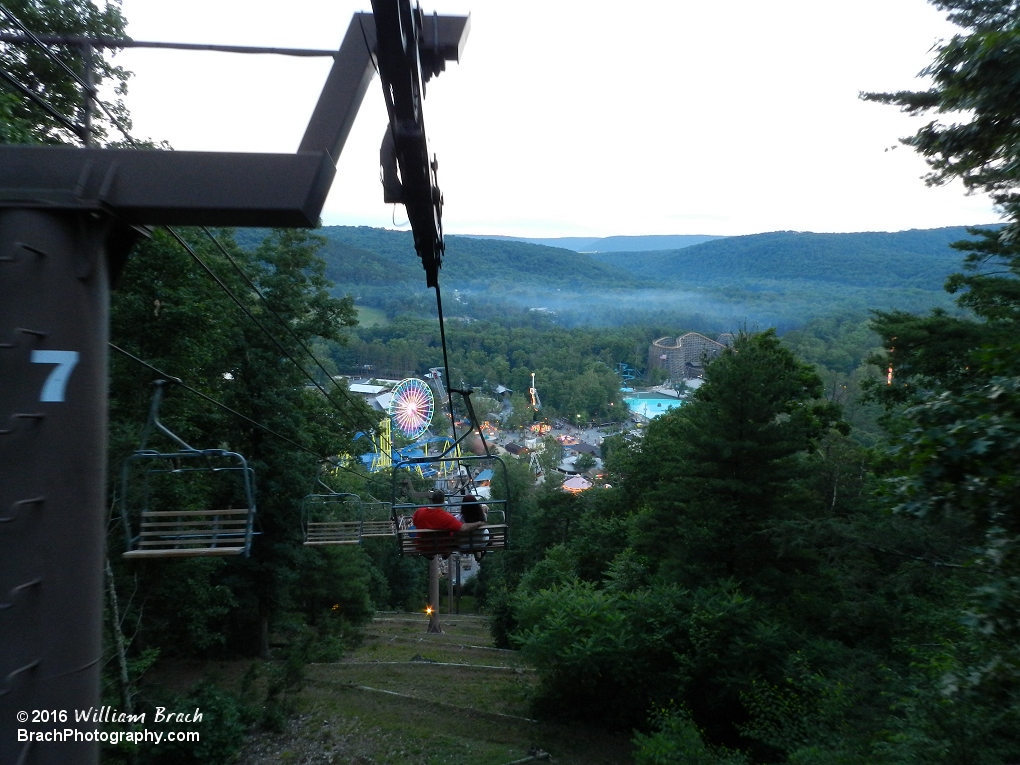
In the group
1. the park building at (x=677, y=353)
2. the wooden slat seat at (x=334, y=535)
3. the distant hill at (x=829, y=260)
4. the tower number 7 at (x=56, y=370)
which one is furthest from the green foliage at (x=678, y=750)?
the distant hill at (x=829, y=260)

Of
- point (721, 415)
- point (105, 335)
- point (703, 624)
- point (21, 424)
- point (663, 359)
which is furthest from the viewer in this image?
point (663, 359)

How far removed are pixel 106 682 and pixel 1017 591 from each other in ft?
35.2

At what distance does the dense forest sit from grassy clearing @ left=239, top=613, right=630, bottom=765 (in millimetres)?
676

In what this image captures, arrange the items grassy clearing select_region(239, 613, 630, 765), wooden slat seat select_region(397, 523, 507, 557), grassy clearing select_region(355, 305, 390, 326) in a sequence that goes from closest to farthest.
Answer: wooden slat seat select_region(397, 523, 507, 557)
grassy clearing select_region(239, 613, 630, 765)
grassy clearing select_region(355, 305, 390, 326)

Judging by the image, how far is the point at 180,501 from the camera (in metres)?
12.4

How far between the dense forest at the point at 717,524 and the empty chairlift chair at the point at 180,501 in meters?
0.25

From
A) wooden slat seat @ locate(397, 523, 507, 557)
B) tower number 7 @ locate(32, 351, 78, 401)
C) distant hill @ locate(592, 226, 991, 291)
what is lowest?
wooden slat seat @ locate(397, 523, 507, 557)

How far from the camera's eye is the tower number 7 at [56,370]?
1.90m

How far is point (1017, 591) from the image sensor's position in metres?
3.88

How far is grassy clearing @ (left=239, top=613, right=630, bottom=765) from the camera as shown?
12.7m

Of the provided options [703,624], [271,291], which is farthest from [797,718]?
[271,291]

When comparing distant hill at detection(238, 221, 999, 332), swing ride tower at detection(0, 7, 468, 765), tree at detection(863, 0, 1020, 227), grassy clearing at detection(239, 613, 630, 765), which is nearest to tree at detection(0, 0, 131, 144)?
swing ride tower at detection(0, 7, 468, 765)

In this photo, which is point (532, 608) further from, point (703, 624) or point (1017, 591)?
point (1017, 591)

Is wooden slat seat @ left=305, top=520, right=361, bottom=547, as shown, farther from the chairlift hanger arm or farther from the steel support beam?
the steel support beam
